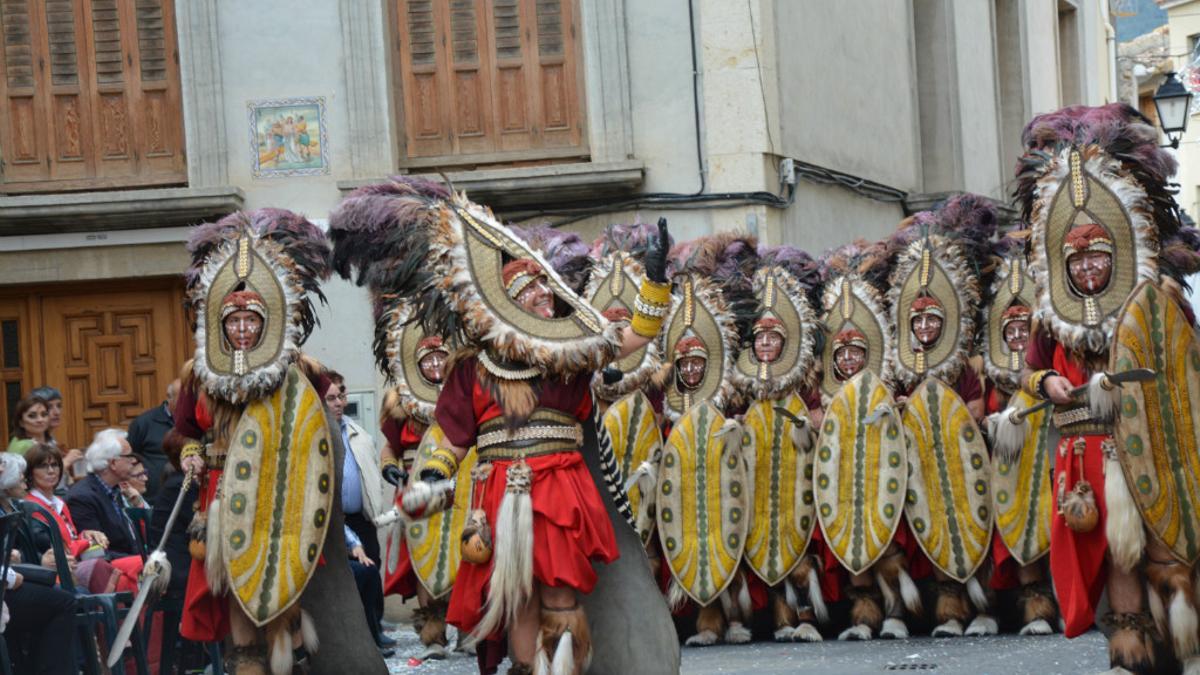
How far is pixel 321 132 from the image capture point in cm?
1659

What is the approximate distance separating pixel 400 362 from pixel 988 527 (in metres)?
3.55

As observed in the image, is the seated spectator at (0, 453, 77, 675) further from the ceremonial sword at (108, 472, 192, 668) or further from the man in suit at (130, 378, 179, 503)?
the man in suit at (130, 378, 179, 503)

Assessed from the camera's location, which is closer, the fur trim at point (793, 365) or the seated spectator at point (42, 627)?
the seated spectator at point (42, 627)

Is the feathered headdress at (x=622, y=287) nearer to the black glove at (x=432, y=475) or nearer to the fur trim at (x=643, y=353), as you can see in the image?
the fur trim at (x=643, y=353)

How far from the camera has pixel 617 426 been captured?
41.1ft

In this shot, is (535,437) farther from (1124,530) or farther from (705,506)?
(705,506)

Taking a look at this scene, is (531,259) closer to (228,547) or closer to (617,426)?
(228,547)

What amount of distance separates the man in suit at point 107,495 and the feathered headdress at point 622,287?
262 cm

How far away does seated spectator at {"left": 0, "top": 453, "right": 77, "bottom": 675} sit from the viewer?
30.8 feet

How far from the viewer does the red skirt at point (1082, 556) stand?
8.90 m

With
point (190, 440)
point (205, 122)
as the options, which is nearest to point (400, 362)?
point (190, 440)

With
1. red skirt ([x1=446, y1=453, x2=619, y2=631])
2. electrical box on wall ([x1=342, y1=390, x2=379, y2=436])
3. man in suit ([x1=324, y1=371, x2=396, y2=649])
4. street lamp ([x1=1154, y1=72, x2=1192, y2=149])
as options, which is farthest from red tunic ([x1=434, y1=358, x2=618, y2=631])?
street lamp ([x1=1154, y1=72, x2=1192, y2=149])

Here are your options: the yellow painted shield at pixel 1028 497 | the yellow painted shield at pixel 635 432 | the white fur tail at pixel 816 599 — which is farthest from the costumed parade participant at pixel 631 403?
the yellow painted shield at pixel 1028 497

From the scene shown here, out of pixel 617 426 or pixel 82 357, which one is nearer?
pixel 617 426
